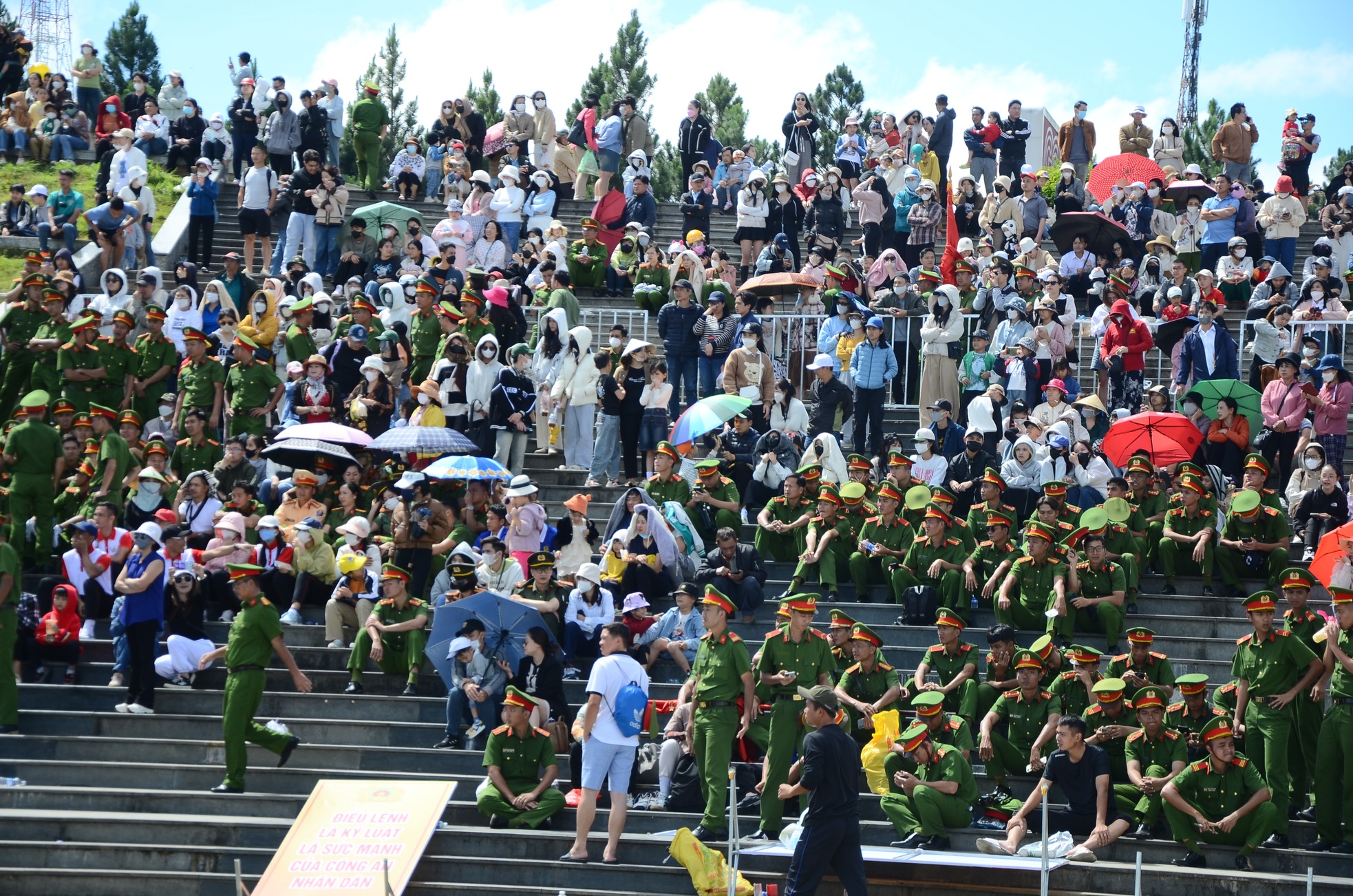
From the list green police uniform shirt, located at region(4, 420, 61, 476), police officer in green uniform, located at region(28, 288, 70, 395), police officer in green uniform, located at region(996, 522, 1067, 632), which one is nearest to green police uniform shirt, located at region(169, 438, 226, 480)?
green police uniform shirt, located at region(4, 420, 61, 476)

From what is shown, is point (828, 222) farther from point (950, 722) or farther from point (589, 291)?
point (950, 722)

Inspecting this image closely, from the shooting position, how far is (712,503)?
1647 cm

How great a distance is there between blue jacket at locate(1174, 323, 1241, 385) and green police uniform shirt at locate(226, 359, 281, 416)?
9.47 meters

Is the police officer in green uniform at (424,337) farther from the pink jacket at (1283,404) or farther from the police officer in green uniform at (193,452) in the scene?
the pink jacket at (1283,404)

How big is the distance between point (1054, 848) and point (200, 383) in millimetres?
10295

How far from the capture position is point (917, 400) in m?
20.4

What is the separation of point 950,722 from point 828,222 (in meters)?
Answer: 11.9

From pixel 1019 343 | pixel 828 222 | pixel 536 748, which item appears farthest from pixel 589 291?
pixel 536 748

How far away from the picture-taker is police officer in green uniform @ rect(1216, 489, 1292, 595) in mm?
15273

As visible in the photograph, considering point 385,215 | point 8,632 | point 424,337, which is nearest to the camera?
point 8,632

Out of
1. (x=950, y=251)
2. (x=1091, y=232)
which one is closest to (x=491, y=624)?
(x=950, y=251)

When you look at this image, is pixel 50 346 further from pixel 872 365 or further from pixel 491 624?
pixel 872 365

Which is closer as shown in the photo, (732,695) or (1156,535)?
(732,695)

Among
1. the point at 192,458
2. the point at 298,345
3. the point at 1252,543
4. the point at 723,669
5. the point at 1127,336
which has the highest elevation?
the point at 1127,336
